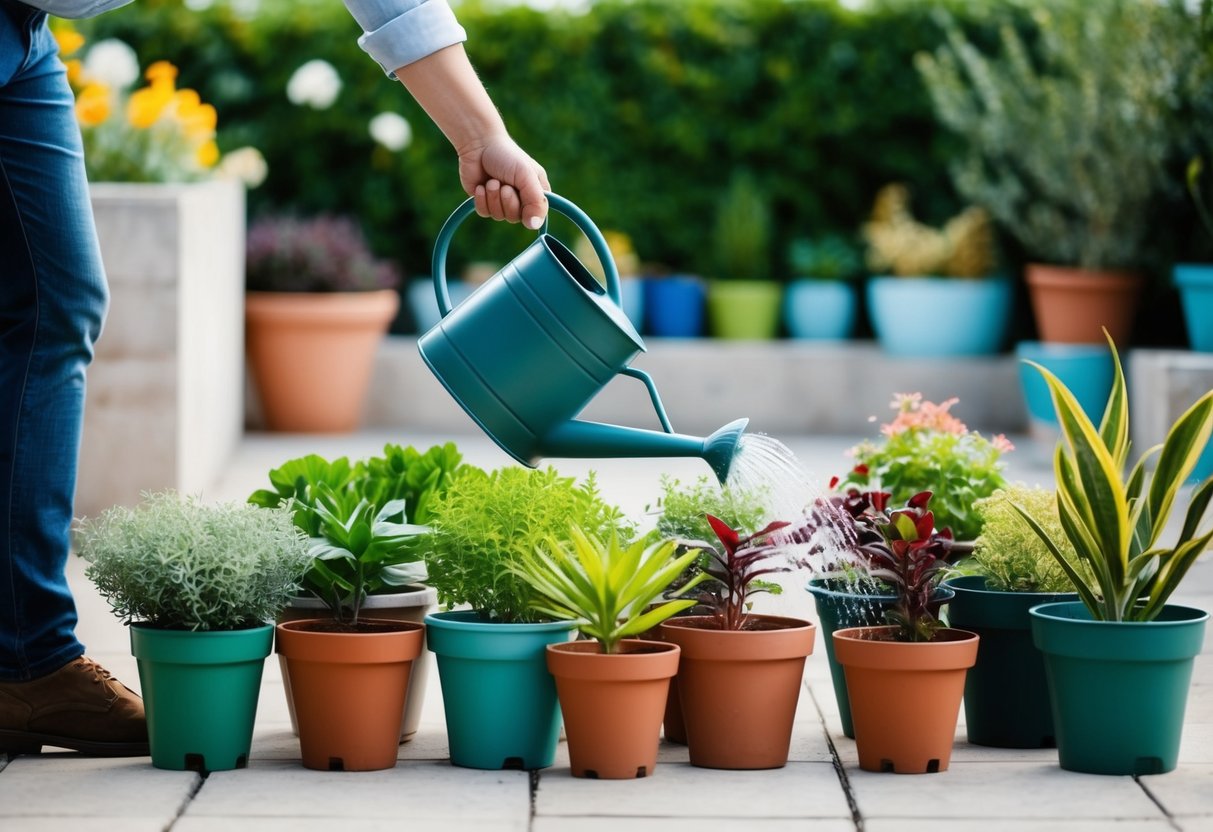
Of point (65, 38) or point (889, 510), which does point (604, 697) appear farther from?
point (65, 38)

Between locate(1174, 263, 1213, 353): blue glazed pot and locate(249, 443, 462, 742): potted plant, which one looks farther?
locate(1174, 263, 1213, 353): blue glazed pot

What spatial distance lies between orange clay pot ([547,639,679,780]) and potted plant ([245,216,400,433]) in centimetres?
418

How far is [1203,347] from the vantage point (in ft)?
18.2

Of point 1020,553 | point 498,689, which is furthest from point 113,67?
point 1020,553

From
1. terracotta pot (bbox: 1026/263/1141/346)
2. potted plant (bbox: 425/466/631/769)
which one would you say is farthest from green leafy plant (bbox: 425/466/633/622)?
terracotta pot (bbox: 1026/263/1141/346)

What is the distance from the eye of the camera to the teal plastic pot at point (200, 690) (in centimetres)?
222

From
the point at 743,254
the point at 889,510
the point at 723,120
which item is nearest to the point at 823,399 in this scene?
the point at 743,254

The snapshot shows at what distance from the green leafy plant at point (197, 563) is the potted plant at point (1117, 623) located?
1.04 meters

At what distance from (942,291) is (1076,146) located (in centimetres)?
83

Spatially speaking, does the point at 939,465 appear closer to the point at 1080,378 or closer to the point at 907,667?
the point at 907,667

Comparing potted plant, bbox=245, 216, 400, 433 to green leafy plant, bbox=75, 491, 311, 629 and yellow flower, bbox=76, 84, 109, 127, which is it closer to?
yellow flower, bbox=76, 84, 109, 127

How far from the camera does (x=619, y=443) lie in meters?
2.29

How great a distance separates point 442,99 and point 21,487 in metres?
0.81

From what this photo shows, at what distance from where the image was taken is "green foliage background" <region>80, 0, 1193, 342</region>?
708cm
